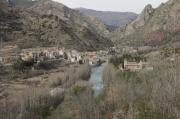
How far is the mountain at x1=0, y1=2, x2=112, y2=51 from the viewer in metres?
92.2

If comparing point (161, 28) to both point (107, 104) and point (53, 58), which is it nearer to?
point (53, 58)

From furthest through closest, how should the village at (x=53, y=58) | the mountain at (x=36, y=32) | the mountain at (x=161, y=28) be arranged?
the mountain at (x=161, y=28) < the mountain at (x=36, y=32) < the village at (x=53, y=58)

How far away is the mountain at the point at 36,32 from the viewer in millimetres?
92188

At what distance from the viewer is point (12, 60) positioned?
6191 cm

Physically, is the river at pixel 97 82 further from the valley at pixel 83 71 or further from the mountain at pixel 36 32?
the mountain at pixel 36 32

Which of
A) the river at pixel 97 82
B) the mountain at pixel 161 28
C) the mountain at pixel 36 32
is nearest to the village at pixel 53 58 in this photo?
the river at pixel 97 82

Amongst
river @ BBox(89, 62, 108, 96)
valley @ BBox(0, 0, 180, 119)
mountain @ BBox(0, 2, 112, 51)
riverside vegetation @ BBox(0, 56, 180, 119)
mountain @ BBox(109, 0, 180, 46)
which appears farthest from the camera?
mountain @ BBox(109, 0, 180, 46)

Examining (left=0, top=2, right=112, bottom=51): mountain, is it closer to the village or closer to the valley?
the valley

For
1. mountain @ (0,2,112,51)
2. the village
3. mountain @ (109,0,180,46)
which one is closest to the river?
the village

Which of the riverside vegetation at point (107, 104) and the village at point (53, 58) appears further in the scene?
the village at point (53, 58)

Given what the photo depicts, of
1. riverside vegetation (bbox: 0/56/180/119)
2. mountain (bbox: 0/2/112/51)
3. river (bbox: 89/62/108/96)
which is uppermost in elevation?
mountain (bbox: 0/2/112/51)

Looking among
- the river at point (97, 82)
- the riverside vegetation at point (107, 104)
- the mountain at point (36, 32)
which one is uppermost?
the mountain at point (36, 32)

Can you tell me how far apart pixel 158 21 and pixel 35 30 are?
259ft

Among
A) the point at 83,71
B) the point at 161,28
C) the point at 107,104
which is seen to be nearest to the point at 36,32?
the point at 83,71
